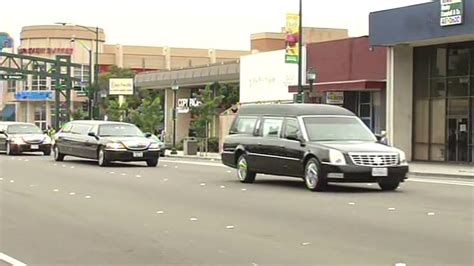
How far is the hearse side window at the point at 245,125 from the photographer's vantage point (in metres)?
18.9

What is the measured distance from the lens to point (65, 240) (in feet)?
32.8

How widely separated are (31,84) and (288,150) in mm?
94830

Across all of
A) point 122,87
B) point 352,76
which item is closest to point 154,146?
point 352,76

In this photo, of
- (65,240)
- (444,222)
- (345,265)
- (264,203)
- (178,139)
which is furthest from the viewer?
(178,139)

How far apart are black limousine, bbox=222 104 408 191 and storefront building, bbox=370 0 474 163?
544 inches

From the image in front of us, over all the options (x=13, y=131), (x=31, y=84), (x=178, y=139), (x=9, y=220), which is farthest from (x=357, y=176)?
(x=31, y=84)

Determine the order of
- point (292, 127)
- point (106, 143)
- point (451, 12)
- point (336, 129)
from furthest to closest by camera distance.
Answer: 1. point (451, 12)
2. point (106, 143)
3. point (292, 127)
4. point (336, 129)

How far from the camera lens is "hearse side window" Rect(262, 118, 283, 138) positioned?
17734 mm

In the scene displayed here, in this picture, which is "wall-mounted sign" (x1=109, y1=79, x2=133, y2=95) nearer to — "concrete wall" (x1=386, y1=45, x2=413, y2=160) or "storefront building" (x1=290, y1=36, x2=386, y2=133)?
"storefront building" (x1=290, y1=36, x2=386, y2=133)

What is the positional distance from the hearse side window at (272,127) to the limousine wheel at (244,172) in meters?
0.83

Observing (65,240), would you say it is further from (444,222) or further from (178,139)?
(178,139)

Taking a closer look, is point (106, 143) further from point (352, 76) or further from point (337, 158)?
point (352, 76)

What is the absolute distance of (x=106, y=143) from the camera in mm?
24969

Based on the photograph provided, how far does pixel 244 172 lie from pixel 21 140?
58.6 feet
